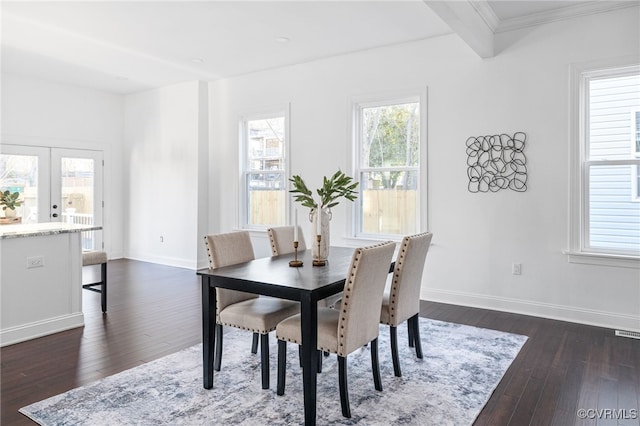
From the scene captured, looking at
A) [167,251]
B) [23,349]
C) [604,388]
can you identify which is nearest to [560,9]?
[604,388]

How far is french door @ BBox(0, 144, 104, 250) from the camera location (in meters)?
6.65

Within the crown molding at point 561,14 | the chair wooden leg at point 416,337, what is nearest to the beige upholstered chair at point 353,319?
the chair wooden leg at point 416,337

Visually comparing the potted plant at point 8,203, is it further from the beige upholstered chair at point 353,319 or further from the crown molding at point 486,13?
the crown molding at point 486,13

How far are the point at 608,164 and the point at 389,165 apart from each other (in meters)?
2.19

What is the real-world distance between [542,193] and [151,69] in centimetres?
525

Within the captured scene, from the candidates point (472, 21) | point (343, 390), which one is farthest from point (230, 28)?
point (343, 390)

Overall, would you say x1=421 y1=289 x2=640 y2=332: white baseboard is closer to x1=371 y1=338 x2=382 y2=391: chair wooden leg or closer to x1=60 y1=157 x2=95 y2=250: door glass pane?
x1=371 y1=338 x2=382 y2=391: chair wooden leg

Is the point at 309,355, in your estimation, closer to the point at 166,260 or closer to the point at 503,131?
the point at 503,131

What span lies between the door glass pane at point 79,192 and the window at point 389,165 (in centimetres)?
490

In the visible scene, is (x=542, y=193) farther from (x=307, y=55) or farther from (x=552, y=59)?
(x=307, y=55)

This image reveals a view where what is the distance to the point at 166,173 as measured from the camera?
23.7 feet

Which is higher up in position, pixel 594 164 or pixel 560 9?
pixel 560 9

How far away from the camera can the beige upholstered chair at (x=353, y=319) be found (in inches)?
92.0

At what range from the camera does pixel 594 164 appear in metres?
4.05
